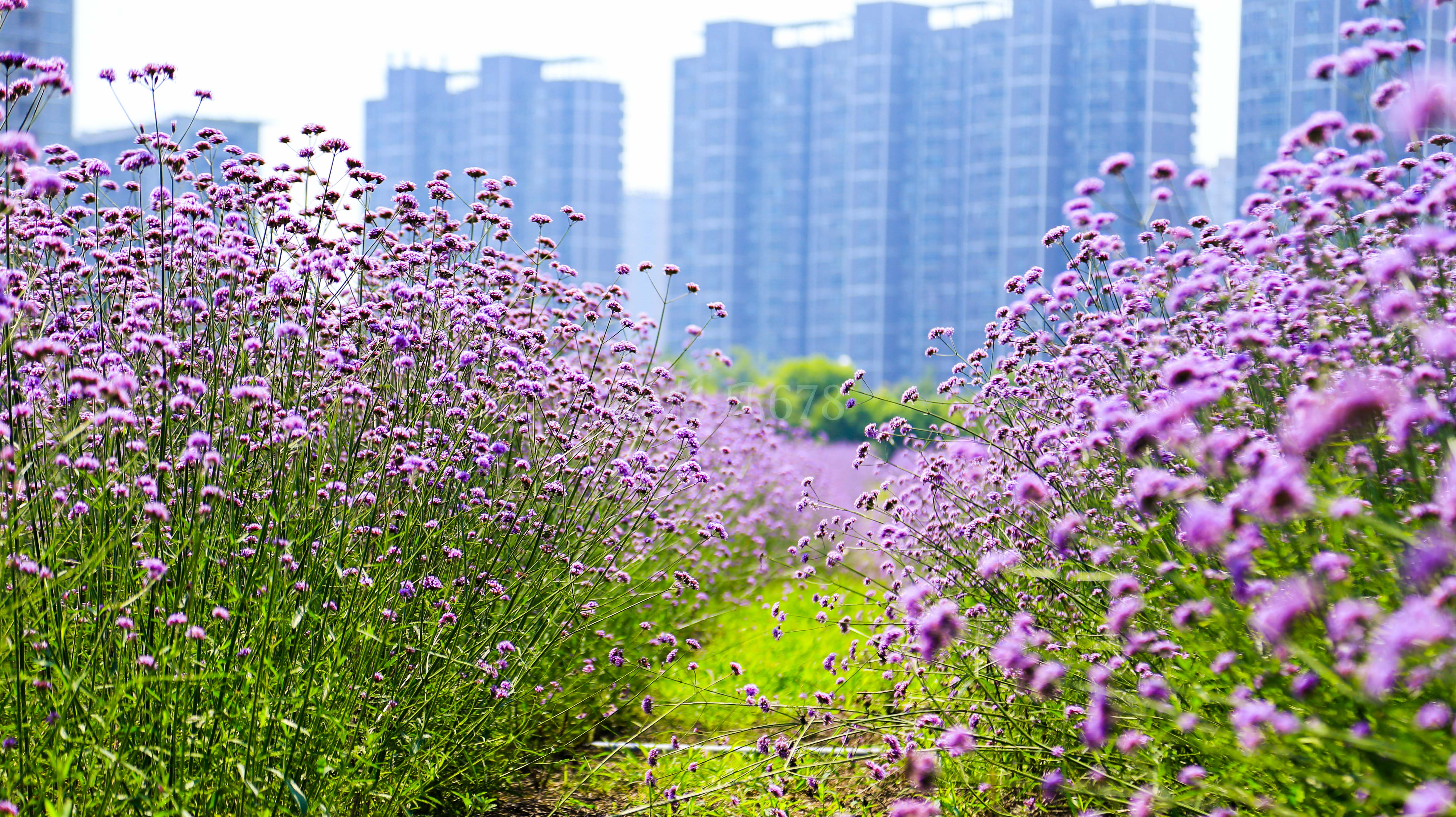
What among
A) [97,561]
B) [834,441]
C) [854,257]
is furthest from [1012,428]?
[854,257]

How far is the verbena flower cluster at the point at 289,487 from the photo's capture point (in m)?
2.21

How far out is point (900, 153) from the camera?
49.6m

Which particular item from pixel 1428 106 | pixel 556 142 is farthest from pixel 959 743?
pixel 556 142

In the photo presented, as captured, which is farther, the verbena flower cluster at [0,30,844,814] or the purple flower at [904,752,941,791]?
the verbena flower cluster at [0,30,844,814]

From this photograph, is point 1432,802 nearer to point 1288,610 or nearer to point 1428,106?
point 1288,610

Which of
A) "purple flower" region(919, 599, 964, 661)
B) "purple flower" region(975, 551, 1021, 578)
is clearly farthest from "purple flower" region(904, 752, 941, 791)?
"purple flower" region(975, 551, 1021, 578)

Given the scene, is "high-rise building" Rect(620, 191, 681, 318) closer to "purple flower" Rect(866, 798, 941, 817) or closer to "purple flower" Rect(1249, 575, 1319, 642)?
"purple flower" Rect(866, 798, 941, 817)

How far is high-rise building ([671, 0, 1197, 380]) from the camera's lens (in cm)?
4538

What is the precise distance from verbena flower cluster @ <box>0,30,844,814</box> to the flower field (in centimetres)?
2

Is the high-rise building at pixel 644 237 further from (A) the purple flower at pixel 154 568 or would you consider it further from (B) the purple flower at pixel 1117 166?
(A) the purple flower at pixel 154 568

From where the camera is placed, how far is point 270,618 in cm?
228

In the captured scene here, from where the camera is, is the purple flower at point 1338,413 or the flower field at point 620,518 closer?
the purple flower at point 1338,413

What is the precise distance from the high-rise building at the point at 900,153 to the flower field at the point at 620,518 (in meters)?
38.8

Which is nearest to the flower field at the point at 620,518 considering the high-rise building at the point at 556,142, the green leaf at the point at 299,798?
the green leaf at the point at 299,798
